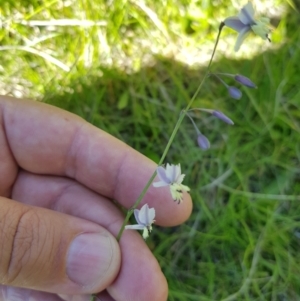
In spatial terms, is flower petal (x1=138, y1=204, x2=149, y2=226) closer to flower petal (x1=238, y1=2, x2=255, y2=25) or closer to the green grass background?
flower petal (x1=238, y1=2, x2=255, y2=25)

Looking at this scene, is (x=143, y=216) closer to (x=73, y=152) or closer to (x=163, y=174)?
(x=163, y=174)

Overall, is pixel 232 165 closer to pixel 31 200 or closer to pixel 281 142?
pixel 281 142

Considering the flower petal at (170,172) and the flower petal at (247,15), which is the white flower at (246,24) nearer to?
the flower petal at (247,15)

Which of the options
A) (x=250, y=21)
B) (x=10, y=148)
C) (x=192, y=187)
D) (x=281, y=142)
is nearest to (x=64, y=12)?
(x=10, y=148)

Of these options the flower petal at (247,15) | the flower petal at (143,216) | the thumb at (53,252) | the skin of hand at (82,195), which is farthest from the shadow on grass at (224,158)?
the flower petal at (247,15)

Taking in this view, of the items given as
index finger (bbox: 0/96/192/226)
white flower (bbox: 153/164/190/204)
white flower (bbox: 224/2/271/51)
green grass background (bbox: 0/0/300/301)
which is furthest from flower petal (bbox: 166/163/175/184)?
green grass background (bbox: 0/0/300/301)

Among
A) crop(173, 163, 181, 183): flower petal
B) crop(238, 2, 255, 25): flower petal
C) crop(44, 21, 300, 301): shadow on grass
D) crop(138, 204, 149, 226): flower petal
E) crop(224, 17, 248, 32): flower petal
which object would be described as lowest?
crop(44, 21, 300, 301): shadow on grass
